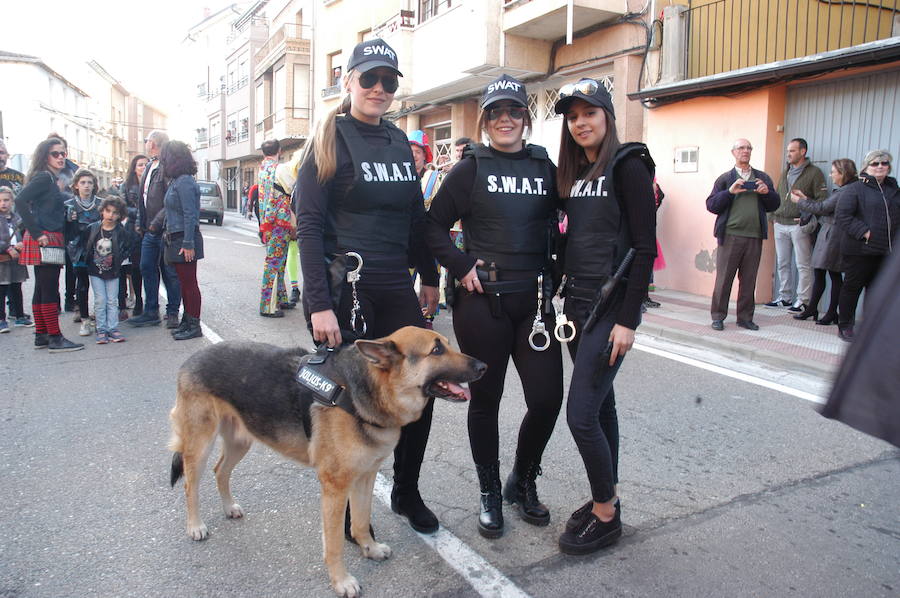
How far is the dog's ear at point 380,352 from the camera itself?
2.54 m

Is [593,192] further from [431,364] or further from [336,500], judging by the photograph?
[336,500]

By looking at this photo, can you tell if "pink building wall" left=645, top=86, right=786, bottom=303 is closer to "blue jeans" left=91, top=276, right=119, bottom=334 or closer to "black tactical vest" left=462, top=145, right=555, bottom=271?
"black tactical vest" left=462, top=145, right=555, bottom=271

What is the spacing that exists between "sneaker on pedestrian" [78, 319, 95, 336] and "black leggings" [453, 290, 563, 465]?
626cm

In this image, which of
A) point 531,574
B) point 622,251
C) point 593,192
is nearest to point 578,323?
A: point 622,251

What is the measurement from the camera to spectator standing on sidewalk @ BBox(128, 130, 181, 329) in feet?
24.5

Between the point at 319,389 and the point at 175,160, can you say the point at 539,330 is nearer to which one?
the point at 319,389

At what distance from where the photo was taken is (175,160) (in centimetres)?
711

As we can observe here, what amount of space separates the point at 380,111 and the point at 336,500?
1.76 meters

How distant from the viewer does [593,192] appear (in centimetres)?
288

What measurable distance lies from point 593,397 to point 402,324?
0.96 meters

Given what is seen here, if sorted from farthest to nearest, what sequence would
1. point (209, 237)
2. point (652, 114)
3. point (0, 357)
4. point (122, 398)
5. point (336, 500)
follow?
1. point (209, 237)
2. point (652, 114)
3. point (0, 357)
4. point (122, 398)
5. point (336, 500)

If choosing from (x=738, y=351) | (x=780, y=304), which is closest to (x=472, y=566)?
(x=738, y=351)

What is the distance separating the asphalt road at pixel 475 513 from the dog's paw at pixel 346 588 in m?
0.08

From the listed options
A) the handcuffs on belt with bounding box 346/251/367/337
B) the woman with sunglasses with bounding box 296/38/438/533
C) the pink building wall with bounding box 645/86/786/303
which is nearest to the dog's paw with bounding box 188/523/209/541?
the woman with sunglasses with bounding box 296/38/438/533
